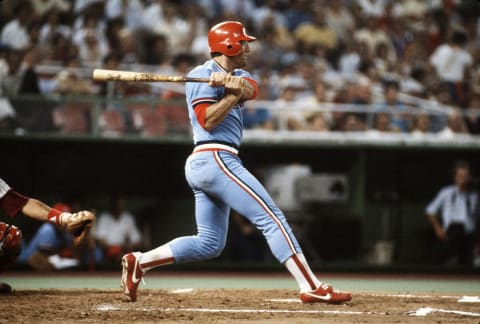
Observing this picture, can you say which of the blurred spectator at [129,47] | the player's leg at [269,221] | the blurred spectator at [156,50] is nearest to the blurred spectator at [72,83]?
the blurred spectator at [129,47]

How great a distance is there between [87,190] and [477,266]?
209 inches

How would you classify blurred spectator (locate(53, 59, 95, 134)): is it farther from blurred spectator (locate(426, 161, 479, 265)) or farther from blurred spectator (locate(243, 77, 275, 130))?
blurred spectator (locate(426, 161, 479, 265))

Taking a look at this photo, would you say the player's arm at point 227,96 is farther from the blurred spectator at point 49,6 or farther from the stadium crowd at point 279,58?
the blurred spectator at point 49,6

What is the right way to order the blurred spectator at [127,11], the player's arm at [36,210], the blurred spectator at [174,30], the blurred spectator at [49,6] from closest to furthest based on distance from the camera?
the player's arm at [36,210] < the blurred spectator at [49,6] < the blurred spectator at [174,30] < the blurred spectator at [127,11]

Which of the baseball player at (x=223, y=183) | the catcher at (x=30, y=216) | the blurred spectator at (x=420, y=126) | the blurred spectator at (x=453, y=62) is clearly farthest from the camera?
the blurred spectator at (x=453, y=62)

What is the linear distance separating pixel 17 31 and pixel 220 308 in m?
7.73

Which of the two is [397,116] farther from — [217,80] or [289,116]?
[217,80]

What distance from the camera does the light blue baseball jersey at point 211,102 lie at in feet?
18.5

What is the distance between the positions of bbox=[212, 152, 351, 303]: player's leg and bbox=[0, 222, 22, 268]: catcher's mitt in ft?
6.02

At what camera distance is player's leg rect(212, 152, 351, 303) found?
18.4ft

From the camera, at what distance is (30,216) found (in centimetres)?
612

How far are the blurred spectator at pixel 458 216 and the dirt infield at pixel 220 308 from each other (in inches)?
167

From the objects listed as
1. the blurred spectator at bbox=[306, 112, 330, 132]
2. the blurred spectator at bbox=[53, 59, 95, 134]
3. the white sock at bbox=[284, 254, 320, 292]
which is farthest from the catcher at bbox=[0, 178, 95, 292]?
the blurred spectator at bbox=[306, 112, 330, 132]

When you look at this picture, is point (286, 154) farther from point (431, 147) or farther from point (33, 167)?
point (33, 167)
